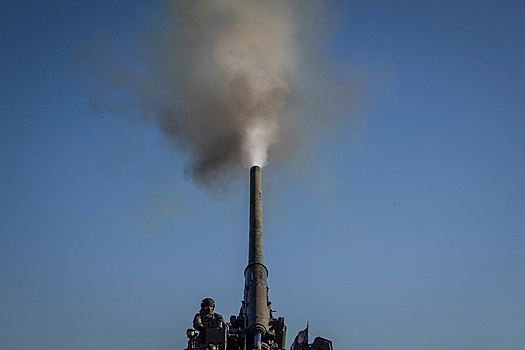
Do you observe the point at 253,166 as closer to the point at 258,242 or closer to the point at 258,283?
the point at 258,242

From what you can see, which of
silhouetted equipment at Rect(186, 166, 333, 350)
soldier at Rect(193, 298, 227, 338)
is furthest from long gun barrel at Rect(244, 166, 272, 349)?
soldier at Rect(193, 298, 227, 338)

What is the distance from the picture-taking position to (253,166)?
37219mm

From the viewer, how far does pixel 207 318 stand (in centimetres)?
3095

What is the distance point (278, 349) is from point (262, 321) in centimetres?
119

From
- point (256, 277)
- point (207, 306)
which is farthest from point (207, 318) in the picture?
point (256, 277)

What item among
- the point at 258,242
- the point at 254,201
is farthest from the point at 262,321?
the point at 254,201

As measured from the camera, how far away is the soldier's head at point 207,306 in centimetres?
3173

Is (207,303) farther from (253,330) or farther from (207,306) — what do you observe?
(253,330)

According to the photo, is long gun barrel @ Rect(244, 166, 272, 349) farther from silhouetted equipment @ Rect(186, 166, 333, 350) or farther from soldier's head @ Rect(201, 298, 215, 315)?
soldier's head @ Rect(201, 298, 215, 315)

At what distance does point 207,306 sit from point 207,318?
3.23 feet

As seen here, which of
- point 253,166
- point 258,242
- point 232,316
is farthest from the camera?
point 253,166

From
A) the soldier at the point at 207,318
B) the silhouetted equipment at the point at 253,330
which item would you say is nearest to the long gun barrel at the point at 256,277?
the silhouetted equipment at the point at 253,330

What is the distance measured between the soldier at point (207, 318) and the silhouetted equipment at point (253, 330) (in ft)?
0.42

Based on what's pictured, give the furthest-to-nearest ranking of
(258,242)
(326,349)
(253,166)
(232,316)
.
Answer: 1. (253,166)
2. (258,242)
3. (232,316)
4. (326,349)
